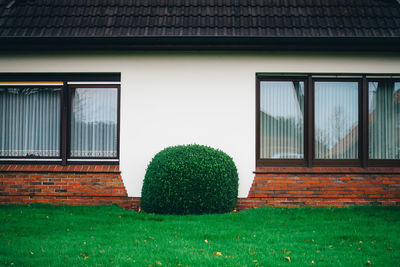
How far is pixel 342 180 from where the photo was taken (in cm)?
868

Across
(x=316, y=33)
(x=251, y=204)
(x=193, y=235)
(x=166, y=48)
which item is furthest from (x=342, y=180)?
(x=166, y=48)

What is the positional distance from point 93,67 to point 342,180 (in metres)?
5.75

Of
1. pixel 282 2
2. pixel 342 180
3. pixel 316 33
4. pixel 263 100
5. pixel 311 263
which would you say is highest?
pixel 282 2

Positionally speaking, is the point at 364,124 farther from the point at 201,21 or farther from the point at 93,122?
the point at 93,122

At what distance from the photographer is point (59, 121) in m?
9.21

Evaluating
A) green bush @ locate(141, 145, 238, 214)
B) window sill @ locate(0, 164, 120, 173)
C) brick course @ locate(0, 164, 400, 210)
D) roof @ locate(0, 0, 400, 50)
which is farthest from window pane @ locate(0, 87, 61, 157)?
green bush @ locate(141, 145, 238, 214)

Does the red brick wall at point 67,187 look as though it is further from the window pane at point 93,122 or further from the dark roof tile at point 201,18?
the dark roof tile at point 201,18

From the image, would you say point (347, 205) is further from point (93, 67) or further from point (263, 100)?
point (93, 67)

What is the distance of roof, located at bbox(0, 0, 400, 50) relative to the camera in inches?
332

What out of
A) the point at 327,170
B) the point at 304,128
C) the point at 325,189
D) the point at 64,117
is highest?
the point at 64,117

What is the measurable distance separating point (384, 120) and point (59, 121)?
23.2 ft

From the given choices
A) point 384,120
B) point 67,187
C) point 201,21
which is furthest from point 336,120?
point 67,187

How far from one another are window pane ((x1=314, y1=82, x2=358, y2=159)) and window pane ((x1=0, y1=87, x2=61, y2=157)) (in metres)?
5.69

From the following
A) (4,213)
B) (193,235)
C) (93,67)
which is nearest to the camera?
(193,235)
